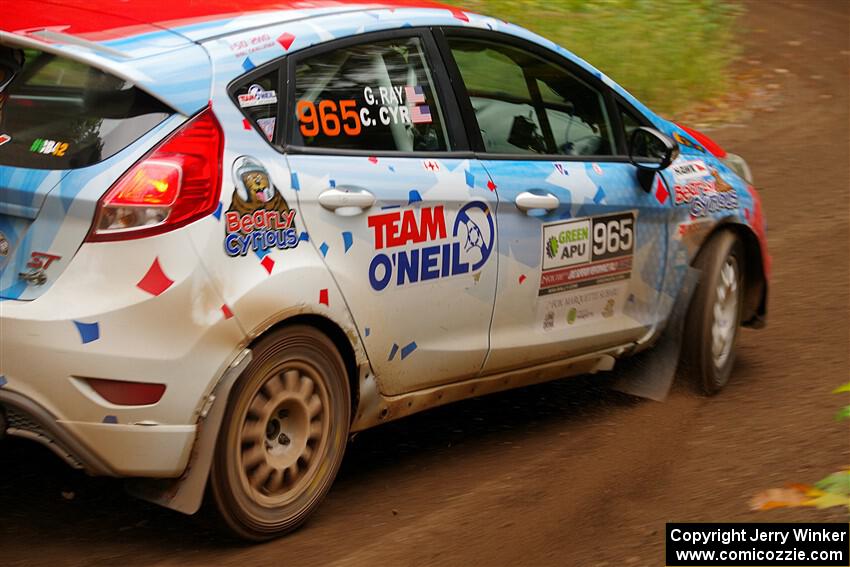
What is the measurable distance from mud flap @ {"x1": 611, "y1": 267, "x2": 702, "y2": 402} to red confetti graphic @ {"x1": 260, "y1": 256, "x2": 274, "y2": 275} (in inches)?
105

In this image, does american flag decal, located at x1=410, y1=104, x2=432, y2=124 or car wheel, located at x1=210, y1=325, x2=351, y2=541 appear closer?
car wheel, located at x1=210, y1=325, x2=351, y2=541

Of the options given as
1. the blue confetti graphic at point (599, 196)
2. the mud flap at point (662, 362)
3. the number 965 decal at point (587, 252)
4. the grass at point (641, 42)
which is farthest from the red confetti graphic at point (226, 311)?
the grass at point (641, 42)

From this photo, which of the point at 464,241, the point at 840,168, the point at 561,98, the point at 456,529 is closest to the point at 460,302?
the point at 464,241

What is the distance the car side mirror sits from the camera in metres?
5.68

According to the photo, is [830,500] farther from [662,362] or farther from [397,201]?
[662,362]

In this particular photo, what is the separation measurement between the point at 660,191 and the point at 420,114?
149cm

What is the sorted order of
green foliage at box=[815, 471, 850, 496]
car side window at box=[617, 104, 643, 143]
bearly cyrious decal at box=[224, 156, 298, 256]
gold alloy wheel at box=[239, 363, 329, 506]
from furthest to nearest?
car side window at box=[617, 104, 643, 143]
gold alloy wheel at box=[239, 363, 329, 506]
green foliage at box=[815, 471, 850, 496]
bearly cyrious decal at box=[224, 156, 298, 256]

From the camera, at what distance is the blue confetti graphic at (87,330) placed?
12.3ft

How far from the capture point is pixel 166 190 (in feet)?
12.6

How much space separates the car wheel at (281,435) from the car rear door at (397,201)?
0.21 m

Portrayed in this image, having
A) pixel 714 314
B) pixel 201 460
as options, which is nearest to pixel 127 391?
pixel 201 460

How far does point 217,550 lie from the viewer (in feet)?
14.1

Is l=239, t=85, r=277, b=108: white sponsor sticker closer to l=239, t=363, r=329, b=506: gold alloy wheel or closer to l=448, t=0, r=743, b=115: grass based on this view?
l=239, t=363, r=329, b=506: gold alloy wheel

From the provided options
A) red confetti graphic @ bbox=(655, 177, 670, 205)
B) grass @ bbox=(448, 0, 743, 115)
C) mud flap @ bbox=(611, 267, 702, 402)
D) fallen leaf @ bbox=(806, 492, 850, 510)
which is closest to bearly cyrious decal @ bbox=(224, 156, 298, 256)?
fallen leaf @ bbox=(806, 492, 850, 510)
